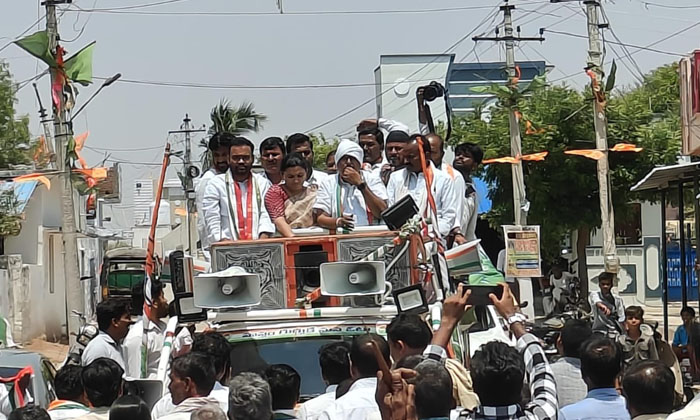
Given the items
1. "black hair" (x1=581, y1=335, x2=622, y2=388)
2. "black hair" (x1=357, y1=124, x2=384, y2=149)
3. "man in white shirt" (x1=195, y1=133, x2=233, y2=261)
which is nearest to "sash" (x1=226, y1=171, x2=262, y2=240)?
"man in white shirt" (x1=195, y1=133, x2=233, y2=261)

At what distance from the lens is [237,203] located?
857cm

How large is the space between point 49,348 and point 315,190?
61.8ft

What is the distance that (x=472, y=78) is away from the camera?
1996 inches

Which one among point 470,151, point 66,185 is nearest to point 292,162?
point 470,151

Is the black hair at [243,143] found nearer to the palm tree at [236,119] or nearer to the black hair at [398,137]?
the black hair at [398,137]

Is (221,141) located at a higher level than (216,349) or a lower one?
higher

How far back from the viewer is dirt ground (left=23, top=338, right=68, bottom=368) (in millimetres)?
24372

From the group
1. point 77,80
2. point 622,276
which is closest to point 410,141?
point 77,80

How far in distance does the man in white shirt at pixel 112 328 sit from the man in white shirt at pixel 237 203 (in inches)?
41.0

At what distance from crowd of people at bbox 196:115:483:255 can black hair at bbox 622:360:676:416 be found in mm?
3638

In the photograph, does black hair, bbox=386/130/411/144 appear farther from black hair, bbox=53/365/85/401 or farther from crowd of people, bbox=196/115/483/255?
black hair, bbox=53/365/85/401

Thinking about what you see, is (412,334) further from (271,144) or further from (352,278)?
(271,144)

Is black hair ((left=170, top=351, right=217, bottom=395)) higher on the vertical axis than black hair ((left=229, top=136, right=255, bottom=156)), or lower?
lower

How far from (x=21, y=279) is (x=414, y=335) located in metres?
22.4
